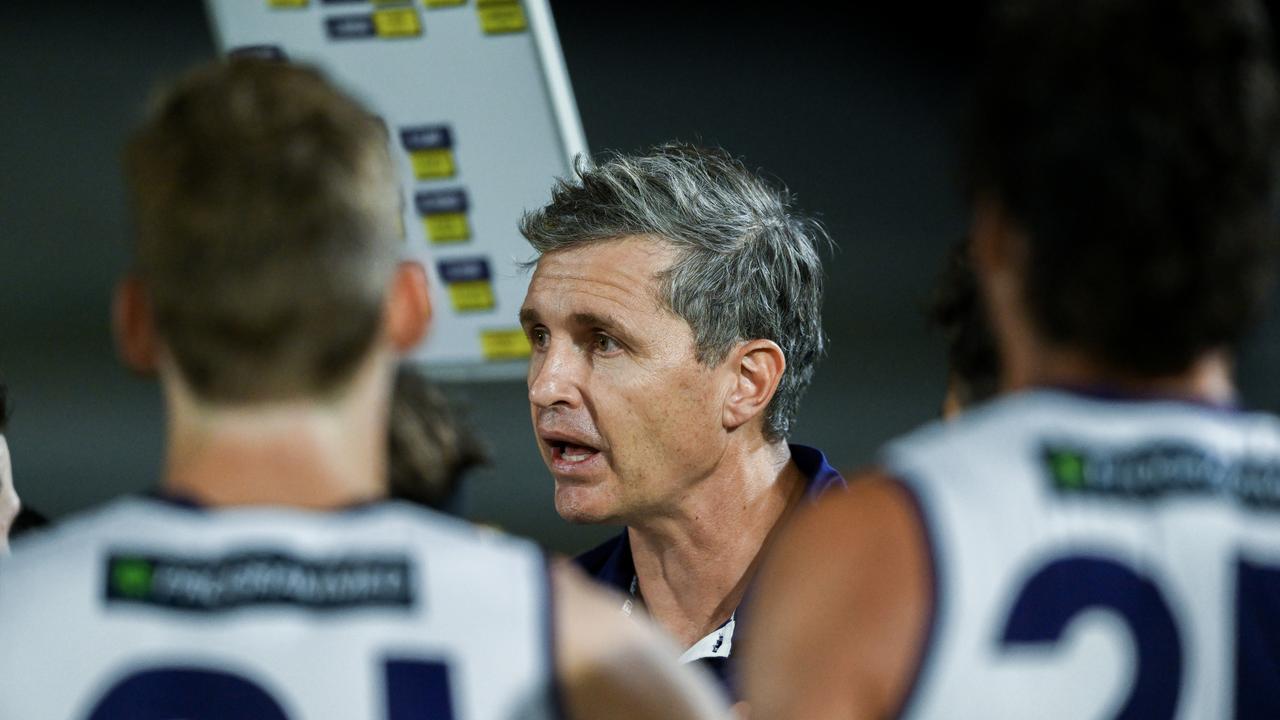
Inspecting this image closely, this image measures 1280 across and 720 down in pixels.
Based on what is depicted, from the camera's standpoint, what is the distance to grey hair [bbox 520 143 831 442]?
8.85ft

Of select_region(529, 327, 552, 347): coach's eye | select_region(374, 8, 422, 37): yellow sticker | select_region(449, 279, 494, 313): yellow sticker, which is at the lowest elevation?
select_region(529, 327, 552, 347): coach's eye

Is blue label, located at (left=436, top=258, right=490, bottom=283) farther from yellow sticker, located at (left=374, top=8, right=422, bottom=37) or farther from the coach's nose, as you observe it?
the coach's nose

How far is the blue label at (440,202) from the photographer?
11.3ft

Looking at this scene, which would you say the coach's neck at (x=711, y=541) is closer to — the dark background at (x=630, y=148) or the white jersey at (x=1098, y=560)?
the white jersey at (x=1098, y=560)

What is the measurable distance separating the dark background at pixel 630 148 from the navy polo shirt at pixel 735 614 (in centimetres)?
308

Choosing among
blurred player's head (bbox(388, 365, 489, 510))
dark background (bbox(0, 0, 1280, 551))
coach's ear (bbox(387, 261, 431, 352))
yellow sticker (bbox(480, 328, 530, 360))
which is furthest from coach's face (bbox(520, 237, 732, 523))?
dark background (bbox(0, 0, 1280, 551))

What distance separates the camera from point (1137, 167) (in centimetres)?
112

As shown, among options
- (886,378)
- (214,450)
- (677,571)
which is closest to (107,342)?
(886,378)

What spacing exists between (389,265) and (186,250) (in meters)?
0.14

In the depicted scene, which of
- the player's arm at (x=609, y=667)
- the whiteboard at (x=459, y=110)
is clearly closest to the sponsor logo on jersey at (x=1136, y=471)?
the player's arm at (x=609, y=667)

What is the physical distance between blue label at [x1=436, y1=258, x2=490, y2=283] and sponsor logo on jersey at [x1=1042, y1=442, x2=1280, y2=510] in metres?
2.38

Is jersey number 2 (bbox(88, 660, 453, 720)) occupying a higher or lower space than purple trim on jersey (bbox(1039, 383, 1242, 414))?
lower

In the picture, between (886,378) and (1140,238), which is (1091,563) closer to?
(1140,238)

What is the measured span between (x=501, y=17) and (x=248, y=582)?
7.76ft
